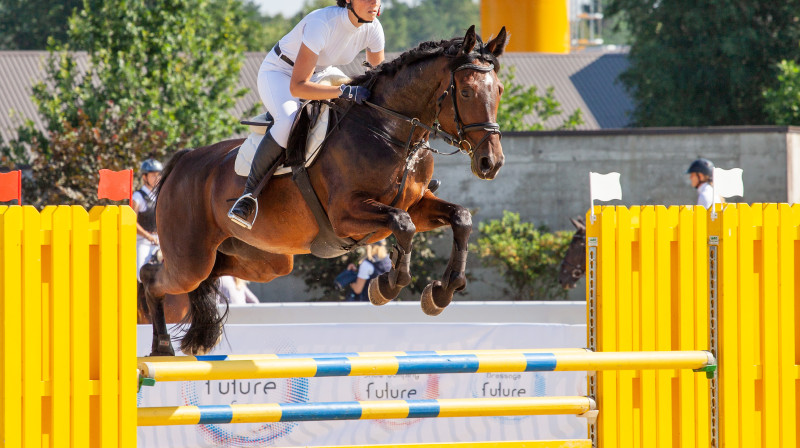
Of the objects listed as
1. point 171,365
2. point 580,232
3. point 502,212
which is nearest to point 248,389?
point 171,365

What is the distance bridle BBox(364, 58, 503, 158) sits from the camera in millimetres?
4406

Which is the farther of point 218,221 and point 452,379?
point 452,379

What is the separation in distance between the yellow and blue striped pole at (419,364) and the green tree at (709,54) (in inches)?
807

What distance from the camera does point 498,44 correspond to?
4695 millimetres

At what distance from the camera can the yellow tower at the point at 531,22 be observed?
25397 millimetres

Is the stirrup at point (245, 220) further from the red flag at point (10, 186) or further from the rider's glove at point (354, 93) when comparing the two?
the red flag at point (10, 186)

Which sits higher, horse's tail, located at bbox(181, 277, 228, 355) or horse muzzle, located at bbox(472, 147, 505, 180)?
horse muzzle, located at bbox(472, 147, 505, 180)

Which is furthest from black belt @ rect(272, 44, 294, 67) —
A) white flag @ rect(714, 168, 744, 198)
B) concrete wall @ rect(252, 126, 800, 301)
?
concrete wall @ rect(252, 126, 800, 301)

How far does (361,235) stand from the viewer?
4.81 m

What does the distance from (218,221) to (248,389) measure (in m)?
1.01

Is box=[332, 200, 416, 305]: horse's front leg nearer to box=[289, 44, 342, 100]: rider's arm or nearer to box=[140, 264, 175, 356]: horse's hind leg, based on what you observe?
box=[289, 44, 342, 100]: rider's arm

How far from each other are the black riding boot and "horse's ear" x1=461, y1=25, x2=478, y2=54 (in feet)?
3.44

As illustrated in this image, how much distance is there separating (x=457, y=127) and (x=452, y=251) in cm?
53

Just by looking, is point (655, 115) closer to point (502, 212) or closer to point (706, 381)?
point (502, 212)
